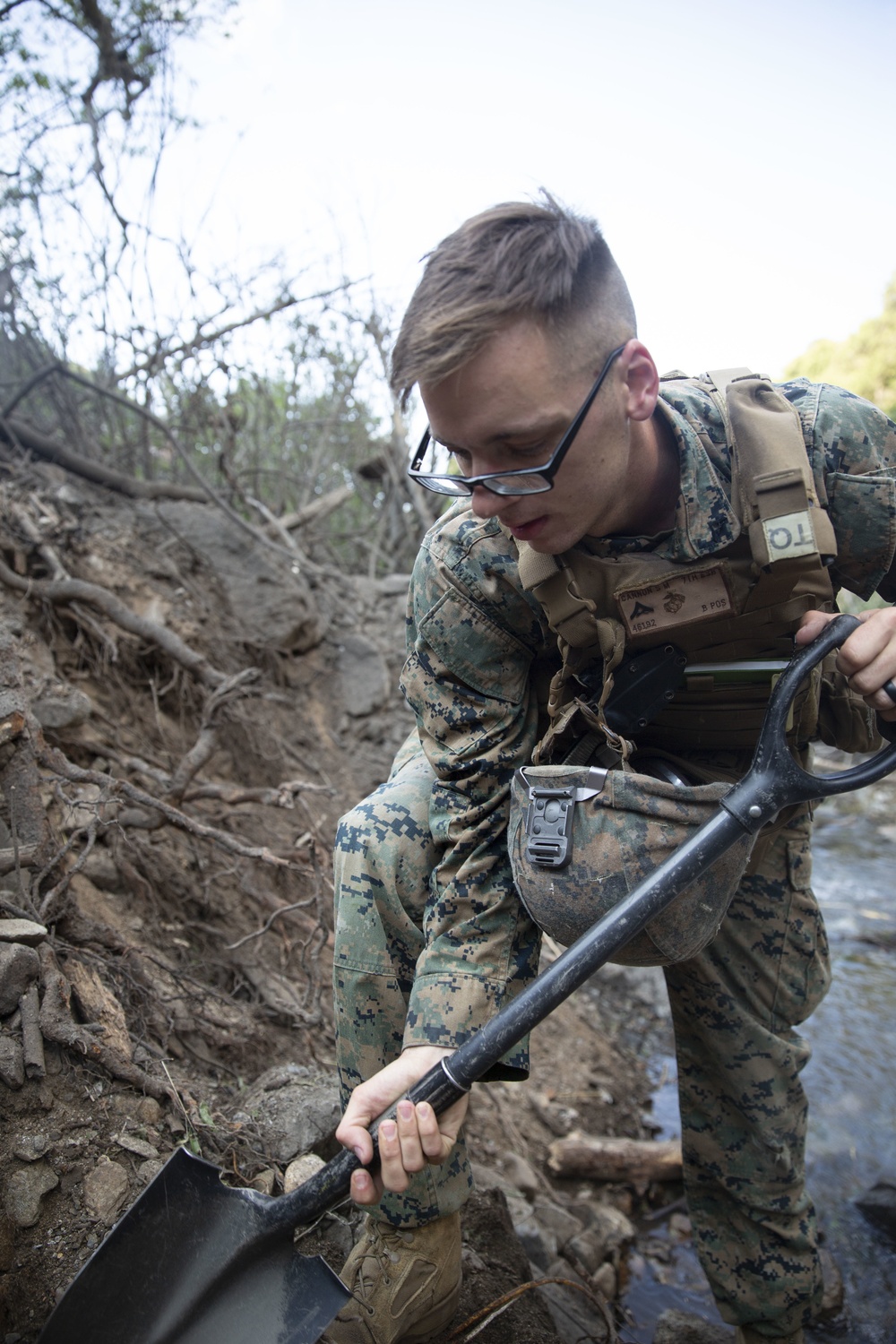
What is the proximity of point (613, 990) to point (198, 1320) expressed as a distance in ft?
10.7

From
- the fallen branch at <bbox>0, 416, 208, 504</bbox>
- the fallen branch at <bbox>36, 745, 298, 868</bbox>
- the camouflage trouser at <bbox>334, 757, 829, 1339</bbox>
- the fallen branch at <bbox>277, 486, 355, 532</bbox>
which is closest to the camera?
the camouflage trouser at <bbox>334, 757, 829, 1339</bbox>

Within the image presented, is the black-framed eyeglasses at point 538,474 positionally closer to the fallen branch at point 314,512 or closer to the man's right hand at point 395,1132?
the man's right hand at point 395,1132

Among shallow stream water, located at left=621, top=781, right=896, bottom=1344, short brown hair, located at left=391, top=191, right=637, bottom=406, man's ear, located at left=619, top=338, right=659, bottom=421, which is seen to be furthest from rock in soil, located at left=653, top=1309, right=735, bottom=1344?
short brown hair, located at left=391, top=191, right=637, bottom=406

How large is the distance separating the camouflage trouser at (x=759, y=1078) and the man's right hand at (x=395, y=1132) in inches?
28.8

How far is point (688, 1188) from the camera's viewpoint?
2109 mm

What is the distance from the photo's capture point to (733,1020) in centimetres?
192

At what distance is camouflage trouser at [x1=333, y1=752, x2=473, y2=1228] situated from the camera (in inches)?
67.6

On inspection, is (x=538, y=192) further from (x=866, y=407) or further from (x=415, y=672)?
(x=415, y=672)

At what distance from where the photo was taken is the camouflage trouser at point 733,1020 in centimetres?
174

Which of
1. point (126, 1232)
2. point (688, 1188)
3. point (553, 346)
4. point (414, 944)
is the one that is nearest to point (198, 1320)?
point (126, 1232)

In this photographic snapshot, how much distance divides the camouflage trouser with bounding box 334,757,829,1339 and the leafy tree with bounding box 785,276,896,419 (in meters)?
15.5

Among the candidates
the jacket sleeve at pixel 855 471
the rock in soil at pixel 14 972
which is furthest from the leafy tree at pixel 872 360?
the rock in soil at pixel 14 972

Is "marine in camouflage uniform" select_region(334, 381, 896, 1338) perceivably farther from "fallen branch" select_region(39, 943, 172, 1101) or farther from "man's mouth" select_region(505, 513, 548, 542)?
"fallen branch" select_region(39, 943, 172, 1101)

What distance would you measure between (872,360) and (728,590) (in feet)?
58.2
